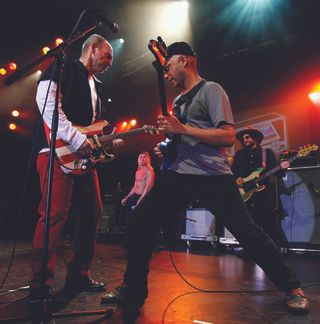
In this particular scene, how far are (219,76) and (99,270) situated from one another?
794 cm

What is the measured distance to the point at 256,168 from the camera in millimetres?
6152

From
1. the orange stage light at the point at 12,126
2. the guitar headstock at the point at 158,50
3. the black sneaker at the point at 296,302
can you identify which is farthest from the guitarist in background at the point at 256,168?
the orange stage light at the point at 12,126

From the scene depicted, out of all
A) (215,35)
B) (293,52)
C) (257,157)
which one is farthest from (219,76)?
(257,157)

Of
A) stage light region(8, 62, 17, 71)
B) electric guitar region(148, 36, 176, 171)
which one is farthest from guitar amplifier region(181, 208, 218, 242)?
stage light region(8, 62, 17, 71)

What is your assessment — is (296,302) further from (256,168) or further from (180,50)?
(256,168)

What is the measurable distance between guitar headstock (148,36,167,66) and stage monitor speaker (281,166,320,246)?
4.89m

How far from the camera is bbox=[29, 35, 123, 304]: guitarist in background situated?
101 inches

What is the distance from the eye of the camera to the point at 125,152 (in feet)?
45.5

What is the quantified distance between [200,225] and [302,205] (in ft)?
7.30

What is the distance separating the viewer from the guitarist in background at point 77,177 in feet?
8.43

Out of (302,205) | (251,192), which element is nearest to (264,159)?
(251,192)

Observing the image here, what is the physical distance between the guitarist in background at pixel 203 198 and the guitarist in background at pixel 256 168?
143 inches

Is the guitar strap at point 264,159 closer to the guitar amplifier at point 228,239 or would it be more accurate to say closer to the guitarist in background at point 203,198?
the guitar amplifier at point 228,239

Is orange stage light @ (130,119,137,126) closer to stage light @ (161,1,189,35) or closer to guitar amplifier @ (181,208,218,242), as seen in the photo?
stage light @ (161,1,189,35)
